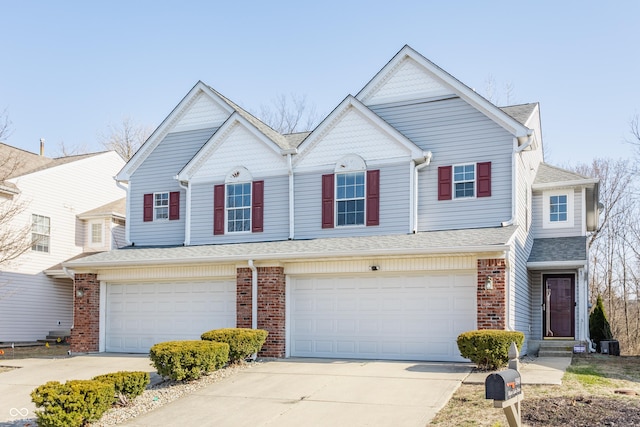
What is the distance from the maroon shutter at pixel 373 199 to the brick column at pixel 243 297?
358 cm

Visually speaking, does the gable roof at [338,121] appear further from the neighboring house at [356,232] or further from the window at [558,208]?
the window at [558,208]

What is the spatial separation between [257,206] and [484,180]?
6.56 meters

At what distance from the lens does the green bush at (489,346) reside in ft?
43.2

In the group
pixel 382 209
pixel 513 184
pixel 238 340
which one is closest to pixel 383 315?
pixel 382 209

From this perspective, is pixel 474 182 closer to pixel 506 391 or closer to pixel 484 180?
pixel 484 180

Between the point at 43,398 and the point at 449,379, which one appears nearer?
the point at 43,398

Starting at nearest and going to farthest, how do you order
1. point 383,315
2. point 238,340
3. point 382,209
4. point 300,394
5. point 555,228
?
point 300,394 < point 238,340 < point 383,315 < point 382,209 < point 555,228

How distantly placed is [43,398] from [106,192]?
62.4 ft

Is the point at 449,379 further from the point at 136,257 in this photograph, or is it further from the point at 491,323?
the point at 136,257

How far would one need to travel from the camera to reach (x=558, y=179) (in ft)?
65.2

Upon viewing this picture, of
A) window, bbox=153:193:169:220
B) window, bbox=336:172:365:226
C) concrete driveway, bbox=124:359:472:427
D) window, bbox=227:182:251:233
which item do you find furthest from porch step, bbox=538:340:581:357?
window, bbox=153:193:169:220

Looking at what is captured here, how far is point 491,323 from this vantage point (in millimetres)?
14430

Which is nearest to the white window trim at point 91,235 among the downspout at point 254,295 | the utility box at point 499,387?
the downspout at point 254,295

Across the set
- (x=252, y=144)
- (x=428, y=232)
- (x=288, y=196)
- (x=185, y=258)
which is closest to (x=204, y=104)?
(x=252, y=144)
